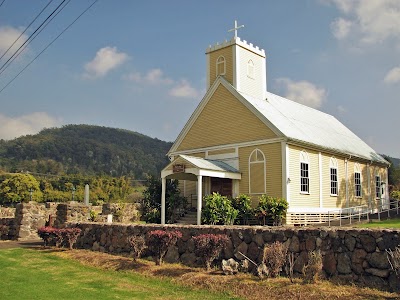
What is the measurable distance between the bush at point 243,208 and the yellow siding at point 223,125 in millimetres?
3298

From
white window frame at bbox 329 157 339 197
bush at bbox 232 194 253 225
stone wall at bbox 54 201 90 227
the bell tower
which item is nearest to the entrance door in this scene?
bush at bbox 232 194 253 225

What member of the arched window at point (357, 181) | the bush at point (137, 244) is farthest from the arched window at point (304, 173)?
the bush at point (137, 244)

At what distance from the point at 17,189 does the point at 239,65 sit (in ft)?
138

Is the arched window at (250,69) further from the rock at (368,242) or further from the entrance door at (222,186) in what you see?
the rock at (368,242)

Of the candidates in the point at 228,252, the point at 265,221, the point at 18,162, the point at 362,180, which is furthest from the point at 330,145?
the point at 18,162

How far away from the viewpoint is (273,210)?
21.4 meters

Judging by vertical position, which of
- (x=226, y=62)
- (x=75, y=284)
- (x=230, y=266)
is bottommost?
(x=75, y=284)

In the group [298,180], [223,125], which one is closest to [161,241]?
[298,180]

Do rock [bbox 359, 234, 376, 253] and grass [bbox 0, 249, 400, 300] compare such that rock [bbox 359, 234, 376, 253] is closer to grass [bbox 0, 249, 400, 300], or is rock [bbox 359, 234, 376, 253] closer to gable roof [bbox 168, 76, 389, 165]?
grass [bbox 0, 249, 400, 300]

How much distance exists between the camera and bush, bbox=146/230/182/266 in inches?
525

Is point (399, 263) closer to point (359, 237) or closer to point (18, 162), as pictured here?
point (359, 237)

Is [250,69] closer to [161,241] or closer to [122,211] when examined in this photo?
[122,211]

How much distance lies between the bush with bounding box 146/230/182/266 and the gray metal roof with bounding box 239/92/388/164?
10519 millimetres

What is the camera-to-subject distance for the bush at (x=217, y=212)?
21.5 metres
